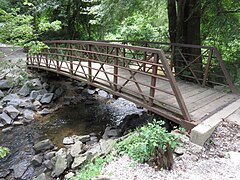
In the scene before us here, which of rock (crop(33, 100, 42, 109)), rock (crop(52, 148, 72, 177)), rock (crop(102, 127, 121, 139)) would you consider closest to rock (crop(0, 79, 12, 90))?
rock (crop(33, 100, 42, 109))

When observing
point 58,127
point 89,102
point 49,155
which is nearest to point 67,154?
point 49,155

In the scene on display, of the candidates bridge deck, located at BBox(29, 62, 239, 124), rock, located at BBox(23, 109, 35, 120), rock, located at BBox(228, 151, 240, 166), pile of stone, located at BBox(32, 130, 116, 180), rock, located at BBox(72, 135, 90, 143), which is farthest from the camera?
rock, located at BBox(23, 109, 35, 120)

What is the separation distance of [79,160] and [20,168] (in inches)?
55.3

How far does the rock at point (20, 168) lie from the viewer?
166 inches

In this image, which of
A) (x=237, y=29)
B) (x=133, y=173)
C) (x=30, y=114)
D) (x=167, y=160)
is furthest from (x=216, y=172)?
(x=30, y=114)

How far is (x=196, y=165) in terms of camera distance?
97.3 inches

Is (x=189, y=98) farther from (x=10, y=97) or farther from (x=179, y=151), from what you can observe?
(x=10, y=97)

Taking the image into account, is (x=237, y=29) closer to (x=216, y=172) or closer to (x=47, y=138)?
(x=216, y=172)

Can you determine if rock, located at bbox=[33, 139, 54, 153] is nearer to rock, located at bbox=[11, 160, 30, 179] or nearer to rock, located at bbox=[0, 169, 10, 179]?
rock, located at bbox=[11, 160, 30, 179]

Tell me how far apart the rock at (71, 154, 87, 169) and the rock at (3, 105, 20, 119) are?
10.9 feet

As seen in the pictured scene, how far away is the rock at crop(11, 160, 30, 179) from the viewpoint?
13.8 feet

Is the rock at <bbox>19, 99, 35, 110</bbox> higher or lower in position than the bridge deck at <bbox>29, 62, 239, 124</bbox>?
lower

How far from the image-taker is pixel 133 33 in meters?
11.6

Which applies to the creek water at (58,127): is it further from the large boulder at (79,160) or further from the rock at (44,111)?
the large boulder at (79,160)
